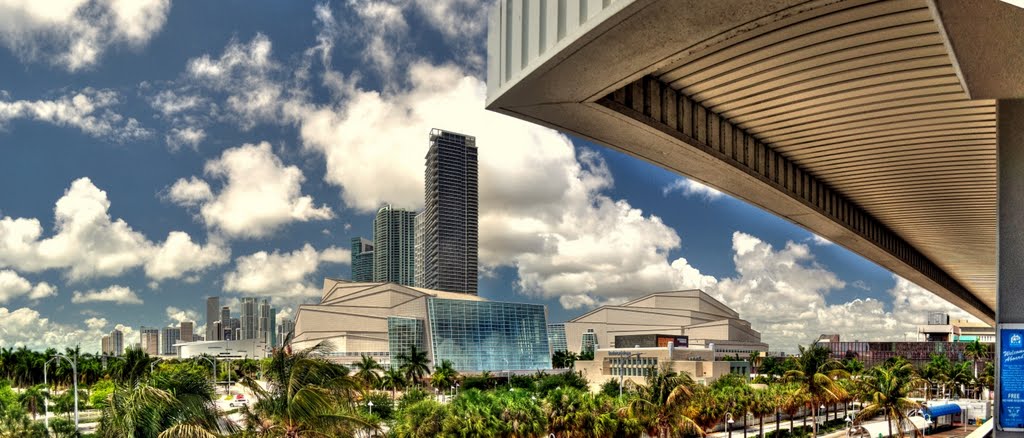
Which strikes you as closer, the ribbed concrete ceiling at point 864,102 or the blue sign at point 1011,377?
the blue sign at point 1011,377

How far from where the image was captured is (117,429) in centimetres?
1516

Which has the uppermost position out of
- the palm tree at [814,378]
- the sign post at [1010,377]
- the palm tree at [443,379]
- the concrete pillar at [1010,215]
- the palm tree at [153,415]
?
the concrete pillar at [1010,215]

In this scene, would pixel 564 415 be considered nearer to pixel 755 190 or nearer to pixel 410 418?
pixel 410 418

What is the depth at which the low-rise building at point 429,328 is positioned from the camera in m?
128

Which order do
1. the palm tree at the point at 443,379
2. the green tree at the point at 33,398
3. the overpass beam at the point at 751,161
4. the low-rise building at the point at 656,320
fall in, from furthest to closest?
the low-rise building at the point at 656,320
the palm tree at the point at 443,379
the green tree at the point at 33,398
the overpass beam at the point at 751,161

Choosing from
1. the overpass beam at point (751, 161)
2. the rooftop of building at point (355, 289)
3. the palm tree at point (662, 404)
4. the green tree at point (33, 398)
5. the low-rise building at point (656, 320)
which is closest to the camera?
the overpass beam at point (751, 161)

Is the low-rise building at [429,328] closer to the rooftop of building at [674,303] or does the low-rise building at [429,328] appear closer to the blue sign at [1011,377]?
the rooftop of building at [674,303]

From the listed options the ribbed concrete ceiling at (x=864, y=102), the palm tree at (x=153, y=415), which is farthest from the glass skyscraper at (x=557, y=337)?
the palm tree at (x=153, y=415)

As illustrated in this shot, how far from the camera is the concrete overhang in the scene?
970cm

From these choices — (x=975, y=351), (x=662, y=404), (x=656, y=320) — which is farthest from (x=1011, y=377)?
(x=656, y=320)

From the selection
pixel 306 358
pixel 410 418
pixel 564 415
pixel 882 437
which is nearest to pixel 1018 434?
pixel 306 358

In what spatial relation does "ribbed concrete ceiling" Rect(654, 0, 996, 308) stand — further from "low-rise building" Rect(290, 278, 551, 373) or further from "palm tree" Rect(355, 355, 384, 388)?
"low-rise building" Rect(290, 278, 551, 373)

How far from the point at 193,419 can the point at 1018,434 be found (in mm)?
13188

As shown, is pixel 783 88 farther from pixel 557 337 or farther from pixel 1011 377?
pixel 557 337
